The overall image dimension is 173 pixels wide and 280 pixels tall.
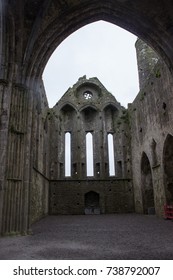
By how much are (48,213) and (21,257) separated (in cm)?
1242

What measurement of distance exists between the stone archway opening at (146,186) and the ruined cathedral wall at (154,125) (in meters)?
0.22

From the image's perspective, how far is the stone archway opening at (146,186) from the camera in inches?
533

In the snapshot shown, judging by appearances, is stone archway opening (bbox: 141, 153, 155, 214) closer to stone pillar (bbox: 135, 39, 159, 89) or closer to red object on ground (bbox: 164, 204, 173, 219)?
red object on ground (bbox: 164, 204, 173, 219)

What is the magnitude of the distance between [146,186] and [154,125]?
4269mm

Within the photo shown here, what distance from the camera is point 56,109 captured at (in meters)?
17.7

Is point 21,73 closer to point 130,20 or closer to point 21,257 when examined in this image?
point 130,20

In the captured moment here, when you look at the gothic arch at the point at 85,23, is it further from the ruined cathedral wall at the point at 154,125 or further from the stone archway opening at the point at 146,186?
the stone archway opening at the point at 146,186

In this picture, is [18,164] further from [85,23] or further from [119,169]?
[119,169]

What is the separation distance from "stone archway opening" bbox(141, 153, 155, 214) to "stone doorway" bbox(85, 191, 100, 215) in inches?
163

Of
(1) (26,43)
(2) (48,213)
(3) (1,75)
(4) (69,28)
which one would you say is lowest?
(2) (48,213)

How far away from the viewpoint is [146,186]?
13.7m

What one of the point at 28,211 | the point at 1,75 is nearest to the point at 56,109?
the point at 1,75

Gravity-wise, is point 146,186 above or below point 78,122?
below

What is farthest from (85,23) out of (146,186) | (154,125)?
(146,186)
